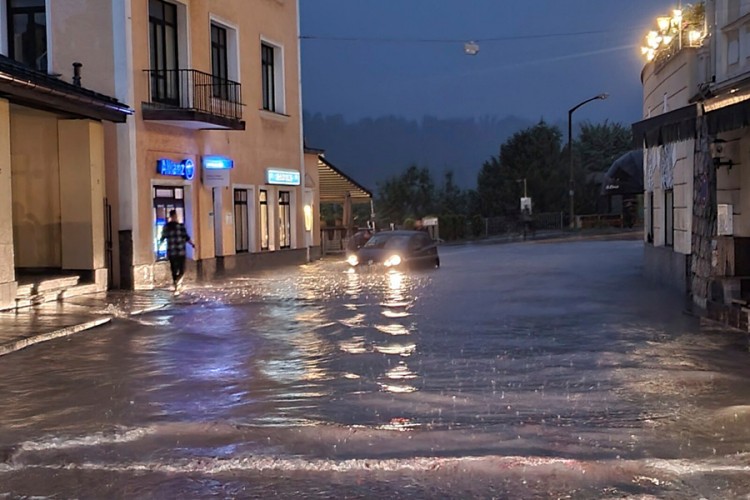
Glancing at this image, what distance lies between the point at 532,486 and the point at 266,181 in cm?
2226

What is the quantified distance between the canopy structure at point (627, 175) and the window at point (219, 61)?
79.6ft

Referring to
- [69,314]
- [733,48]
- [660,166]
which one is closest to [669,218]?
[660,166]

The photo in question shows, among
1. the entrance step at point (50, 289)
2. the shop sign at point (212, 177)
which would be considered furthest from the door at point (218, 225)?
the entrance step at point (50, 289)

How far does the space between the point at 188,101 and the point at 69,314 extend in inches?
348

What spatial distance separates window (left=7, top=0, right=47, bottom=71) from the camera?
795 inches

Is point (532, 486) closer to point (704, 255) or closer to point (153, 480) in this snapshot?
point (153, 480)

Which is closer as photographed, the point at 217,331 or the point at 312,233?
the point at 217,331

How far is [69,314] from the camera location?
14719 millimetres

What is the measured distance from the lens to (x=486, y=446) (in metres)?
6.55

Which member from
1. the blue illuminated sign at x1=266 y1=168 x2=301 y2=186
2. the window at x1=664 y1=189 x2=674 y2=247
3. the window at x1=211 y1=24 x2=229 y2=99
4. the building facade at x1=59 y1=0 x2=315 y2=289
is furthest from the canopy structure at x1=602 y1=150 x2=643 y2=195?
the window at x1=211 y1=24 x2=229 y2=99

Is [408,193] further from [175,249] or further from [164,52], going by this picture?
[175,249]

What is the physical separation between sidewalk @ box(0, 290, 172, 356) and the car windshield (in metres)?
8.20

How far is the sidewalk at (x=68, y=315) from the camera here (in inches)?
474

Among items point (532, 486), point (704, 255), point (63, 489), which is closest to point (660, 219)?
point (704, 255)
